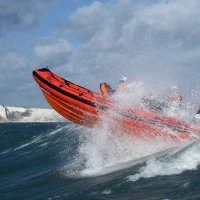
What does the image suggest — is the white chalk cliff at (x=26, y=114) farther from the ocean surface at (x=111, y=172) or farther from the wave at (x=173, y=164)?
the wave at (x=173, y=164)

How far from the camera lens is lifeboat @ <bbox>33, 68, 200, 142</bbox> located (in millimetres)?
11297

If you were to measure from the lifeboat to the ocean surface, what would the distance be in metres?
0.31

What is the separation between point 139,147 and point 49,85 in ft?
8.64

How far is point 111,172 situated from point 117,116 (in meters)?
1.83

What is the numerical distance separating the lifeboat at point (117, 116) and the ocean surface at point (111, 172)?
31cm

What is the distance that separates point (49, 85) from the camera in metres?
11.7

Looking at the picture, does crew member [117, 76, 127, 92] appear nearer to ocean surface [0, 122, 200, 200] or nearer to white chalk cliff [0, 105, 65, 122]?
ocean surface [0, 122, 200, 200]

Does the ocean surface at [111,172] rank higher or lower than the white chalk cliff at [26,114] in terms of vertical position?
lower

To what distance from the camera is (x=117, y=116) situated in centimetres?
1140

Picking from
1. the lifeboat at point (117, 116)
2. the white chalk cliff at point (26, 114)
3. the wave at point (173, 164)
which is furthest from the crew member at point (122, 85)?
the white chalk cliff at point (26, 114)

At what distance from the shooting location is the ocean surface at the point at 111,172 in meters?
8.01

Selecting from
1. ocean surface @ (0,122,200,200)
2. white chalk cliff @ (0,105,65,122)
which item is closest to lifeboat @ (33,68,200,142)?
ocean surface @ (0,122,200,200)

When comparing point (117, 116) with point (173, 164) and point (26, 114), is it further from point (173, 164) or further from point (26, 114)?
point (26, 114)

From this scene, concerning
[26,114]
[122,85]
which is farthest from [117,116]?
[26,114]
